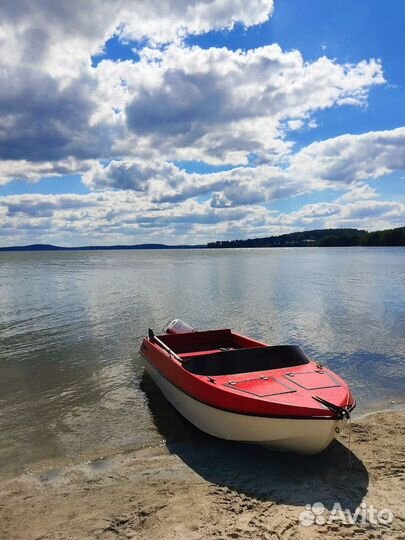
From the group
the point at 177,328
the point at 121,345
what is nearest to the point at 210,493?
the point at 177,328

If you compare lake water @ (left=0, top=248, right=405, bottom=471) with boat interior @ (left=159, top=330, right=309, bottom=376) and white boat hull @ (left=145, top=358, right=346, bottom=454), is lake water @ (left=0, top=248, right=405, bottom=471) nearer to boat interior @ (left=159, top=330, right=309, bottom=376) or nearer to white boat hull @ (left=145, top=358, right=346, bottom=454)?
white boat hull @ (left=145, top=358, right=346, bottom=454)

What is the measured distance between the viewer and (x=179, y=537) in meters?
5.40

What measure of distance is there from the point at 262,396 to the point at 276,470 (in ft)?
4.06

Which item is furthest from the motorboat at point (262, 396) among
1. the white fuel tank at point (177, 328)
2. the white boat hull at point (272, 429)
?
the white fuel tank at point (177, 328)

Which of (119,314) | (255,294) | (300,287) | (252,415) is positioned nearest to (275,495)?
(252,415)

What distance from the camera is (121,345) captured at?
56.9 feet

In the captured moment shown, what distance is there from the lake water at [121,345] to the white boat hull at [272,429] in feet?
5.40

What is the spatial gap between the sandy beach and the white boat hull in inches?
15.5

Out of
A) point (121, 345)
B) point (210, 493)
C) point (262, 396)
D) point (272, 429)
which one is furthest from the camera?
point (121, 345)

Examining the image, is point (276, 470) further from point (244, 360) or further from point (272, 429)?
point (244, 360)

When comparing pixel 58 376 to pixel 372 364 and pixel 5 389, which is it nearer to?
pixel 5 389

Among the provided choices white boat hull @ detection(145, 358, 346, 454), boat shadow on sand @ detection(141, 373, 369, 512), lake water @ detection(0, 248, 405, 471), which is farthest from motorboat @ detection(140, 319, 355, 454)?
lake water @ detection(0, 248, 405, 471)

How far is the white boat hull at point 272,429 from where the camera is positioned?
684 centimetres

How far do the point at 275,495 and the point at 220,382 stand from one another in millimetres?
2382
